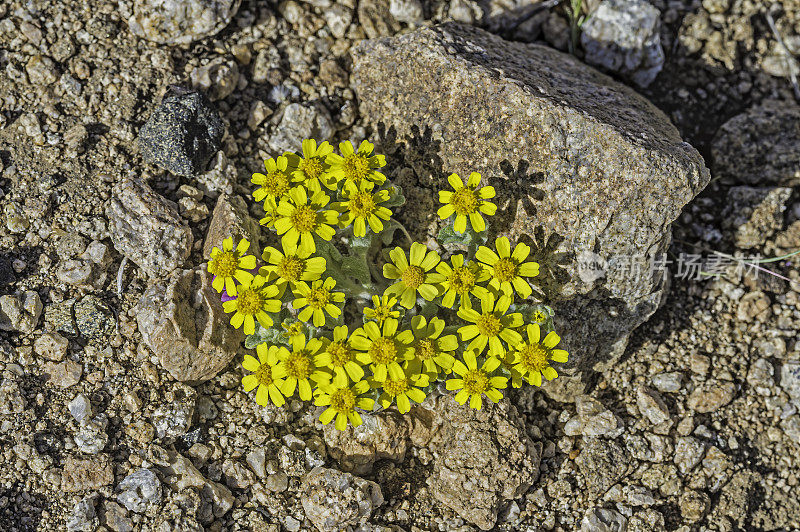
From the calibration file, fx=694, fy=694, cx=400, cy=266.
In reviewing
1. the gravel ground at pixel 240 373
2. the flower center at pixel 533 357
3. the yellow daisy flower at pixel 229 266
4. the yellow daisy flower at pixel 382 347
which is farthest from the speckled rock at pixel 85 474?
the flower center at pixel 533 357

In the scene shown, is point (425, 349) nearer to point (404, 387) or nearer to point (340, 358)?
point (404, 387)

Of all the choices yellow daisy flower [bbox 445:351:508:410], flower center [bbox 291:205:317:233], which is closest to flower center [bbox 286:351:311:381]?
flower center [bbox 291:205:317:233]

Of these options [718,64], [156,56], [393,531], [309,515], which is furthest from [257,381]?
[718,64]

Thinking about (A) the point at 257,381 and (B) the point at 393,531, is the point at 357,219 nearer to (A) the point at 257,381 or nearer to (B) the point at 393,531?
(A) the point at 257,381

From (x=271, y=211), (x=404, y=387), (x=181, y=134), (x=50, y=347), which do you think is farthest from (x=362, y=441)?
(x=181, y=134)

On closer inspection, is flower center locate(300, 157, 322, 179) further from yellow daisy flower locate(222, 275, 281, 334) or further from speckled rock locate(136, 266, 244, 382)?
speckled rock locate(136, 266, 244, 382)

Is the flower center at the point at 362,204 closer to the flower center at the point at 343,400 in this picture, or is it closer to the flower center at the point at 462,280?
the flower center at the point at 462,280

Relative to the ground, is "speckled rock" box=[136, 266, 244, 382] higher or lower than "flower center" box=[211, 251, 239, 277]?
lower
